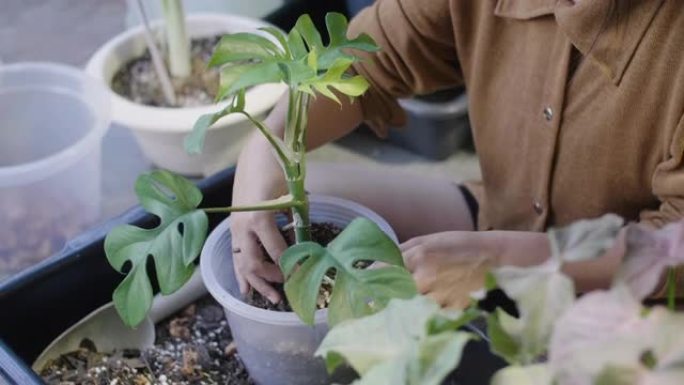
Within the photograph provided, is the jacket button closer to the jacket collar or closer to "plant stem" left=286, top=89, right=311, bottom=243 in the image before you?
the jacket collar

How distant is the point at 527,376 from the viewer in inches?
17.0

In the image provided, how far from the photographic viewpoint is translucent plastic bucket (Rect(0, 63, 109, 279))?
3.92ft

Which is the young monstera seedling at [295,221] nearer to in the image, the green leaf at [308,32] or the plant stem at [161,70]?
the green leaf at [308,32]

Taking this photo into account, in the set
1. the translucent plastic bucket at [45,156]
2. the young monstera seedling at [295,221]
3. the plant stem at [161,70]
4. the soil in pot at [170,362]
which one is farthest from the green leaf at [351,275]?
the plant stem at [161,70]

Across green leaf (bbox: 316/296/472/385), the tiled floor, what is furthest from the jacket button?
the tiled floor

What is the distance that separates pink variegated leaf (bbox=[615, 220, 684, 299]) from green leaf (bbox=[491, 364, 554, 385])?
0.06 m

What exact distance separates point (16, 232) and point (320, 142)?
53cm

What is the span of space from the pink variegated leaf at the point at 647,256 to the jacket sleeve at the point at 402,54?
1.57ft

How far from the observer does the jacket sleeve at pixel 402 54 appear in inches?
36.2

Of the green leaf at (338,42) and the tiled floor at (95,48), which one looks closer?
the green leaf at (338,42)

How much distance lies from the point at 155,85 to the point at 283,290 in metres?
0.68

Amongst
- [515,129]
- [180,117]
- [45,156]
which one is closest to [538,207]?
[515,129]


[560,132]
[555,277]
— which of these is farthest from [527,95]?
[555,277]

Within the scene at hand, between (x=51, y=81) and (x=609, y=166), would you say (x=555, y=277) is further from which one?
(x=51, y=81)
